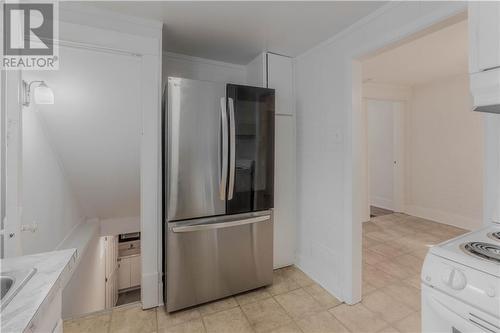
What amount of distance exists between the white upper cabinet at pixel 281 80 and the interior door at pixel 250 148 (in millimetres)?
414

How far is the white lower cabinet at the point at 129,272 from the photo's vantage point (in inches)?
166

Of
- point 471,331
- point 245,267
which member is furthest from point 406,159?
point 471,331

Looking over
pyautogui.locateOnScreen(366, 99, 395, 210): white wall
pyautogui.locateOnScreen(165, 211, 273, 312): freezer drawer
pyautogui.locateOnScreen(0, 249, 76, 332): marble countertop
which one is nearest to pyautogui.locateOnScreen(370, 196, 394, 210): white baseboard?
pyautogui.locateOnScreen(366, 99, 395, 210): white wall

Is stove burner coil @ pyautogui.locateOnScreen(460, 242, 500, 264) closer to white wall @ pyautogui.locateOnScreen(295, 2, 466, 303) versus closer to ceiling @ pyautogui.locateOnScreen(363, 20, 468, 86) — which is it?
white wall @ pyautogui.locateOnScreen(295, 2, 466, 303)

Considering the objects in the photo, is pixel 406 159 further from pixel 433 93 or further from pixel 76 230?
pixel 76 230

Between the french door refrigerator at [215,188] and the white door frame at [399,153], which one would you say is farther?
the white door frame at [399,153]

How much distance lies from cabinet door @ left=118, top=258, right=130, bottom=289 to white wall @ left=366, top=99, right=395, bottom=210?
507 centimetres

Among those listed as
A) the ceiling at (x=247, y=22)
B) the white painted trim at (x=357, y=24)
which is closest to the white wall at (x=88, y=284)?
the ceiling at (x=247, y=22)

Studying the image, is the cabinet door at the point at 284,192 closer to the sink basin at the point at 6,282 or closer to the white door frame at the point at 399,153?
the sink basin at the point at 6,282

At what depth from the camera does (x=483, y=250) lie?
3.42 ft

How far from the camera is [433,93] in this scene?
4250mm

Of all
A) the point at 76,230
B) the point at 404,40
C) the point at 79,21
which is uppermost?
the point at 79,21

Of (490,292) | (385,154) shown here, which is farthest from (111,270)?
(385,154)

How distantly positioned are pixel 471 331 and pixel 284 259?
194cm
